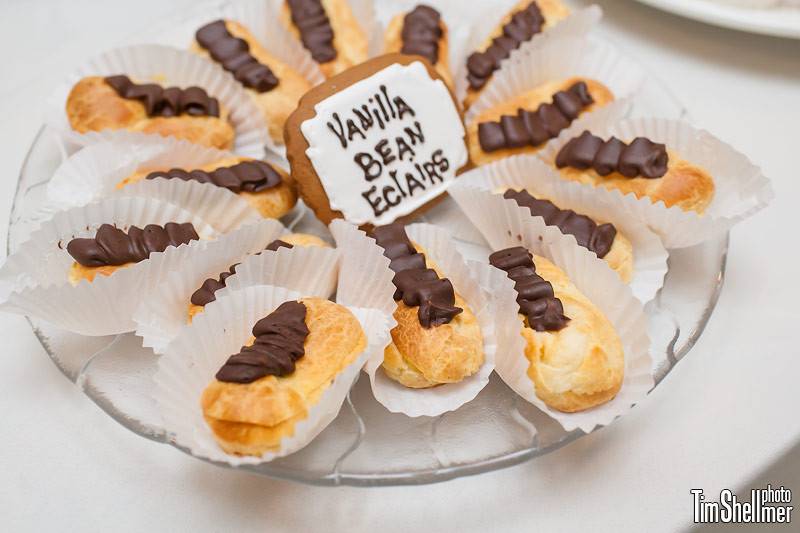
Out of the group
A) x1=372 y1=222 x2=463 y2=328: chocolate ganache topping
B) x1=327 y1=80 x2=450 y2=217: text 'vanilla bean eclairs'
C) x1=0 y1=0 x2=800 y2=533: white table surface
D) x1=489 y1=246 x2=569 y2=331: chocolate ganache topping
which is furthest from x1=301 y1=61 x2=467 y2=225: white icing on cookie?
x1=0 y1=0 x2=800 y2=533: white table surface

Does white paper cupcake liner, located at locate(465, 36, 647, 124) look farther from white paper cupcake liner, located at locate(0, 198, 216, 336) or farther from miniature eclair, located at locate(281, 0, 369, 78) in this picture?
white paper cupcake liner, located at locate(0, 198, 216, 336)

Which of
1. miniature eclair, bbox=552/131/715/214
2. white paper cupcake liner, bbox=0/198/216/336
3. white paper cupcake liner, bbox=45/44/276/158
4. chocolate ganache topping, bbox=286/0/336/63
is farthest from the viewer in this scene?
chocolate ganache topping, bbox=286/0/336/63

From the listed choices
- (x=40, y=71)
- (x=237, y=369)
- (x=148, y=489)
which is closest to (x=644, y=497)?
(x=237, y=369)

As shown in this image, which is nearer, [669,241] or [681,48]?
[669,241]

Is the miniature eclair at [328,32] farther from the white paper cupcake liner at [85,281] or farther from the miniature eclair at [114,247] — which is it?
the miniature eclair at [114,247]

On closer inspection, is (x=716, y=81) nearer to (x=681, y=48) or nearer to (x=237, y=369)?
(x=681, y=48)

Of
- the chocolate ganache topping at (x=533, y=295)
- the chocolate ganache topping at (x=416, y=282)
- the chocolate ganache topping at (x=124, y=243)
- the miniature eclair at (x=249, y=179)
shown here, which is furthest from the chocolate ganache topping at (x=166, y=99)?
the chocolate ganache topping at (x=533, y=295)

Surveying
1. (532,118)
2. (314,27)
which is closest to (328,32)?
(314,27)
